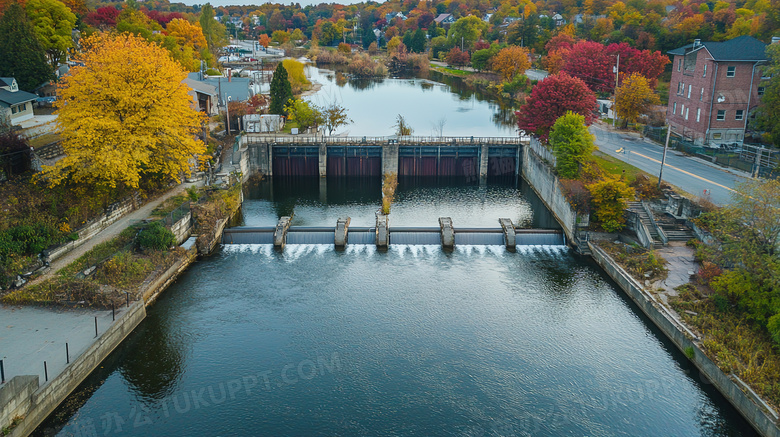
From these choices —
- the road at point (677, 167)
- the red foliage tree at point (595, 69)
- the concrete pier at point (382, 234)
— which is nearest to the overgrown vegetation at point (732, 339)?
the road at point (677, 167)

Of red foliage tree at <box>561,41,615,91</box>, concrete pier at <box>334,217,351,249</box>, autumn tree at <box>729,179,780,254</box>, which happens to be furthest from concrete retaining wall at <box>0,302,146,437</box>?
red foliage tree at <box>561,41,615,91</box>

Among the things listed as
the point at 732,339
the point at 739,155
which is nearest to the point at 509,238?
the point at 732,339

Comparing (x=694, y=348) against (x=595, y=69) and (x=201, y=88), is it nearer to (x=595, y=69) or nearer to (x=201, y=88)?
(x=595, y=69)

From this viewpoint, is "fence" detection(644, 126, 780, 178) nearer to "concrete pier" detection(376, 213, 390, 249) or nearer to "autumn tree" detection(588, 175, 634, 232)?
"autumn tree" detection(588, 175, 634, 232)

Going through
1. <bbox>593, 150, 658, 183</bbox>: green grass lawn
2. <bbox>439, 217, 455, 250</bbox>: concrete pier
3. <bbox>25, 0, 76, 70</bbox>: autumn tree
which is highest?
<bbox>25, 0, 76, 70</bbox>: autumn tree

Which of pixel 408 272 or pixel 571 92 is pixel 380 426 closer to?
pixel 408 272
